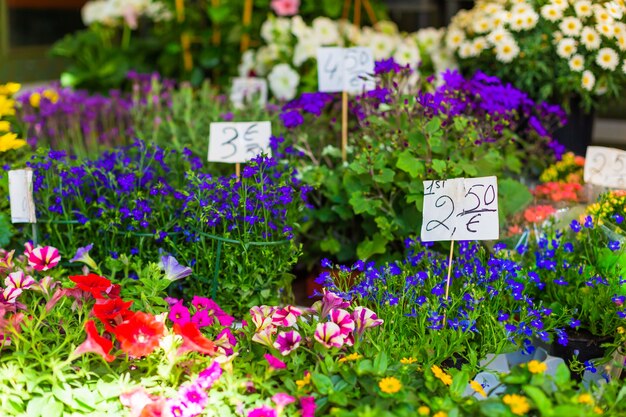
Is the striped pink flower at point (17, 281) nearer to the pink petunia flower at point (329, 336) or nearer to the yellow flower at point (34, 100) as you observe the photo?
the pink petunia flower at point (329, 336)

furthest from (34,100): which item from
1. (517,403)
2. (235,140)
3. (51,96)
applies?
(517,403)

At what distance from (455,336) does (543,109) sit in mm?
1330

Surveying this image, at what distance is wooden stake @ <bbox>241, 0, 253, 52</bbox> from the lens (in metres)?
3.58

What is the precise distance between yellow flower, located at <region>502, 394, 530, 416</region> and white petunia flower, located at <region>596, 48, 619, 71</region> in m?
1.65

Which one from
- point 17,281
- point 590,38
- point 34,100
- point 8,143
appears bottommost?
point 17,281

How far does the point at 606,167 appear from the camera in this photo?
6.98ft

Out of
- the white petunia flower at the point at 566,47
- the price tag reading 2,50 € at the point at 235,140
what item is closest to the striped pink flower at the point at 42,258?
the price tag reading 2,50 € at the point at 235,140

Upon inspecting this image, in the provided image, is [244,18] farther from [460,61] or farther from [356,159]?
[356,159]

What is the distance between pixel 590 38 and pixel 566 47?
0.08m

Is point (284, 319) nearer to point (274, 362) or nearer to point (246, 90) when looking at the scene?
point (274, 362)

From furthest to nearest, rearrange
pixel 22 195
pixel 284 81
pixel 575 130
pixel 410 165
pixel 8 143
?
1. pixel 284 81
2. pixel 575 130
3. pixel 8 143
4. pixel 410 165
5. pixel 22 195

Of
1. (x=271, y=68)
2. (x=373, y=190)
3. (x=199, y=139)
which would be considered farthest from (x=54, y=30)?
(x=373, y=190)

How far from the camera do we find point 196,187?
1828 millimetres

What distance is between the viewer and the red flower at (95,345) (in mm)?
1313
